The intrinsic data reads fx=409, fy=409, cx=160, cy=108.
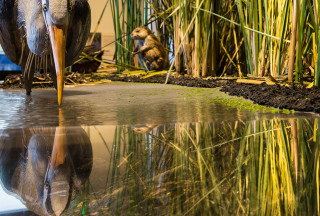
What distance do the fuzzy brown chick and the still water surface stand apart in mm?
3082

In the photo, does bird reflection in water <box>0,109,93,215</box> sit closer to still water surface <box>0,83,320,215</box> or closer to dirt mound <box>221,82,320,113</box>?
still water surface <box>0,83,320,215</box>

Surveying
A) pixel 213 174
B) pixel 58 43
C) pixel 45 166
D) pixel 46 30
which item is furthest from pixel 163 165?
pixel 46 30

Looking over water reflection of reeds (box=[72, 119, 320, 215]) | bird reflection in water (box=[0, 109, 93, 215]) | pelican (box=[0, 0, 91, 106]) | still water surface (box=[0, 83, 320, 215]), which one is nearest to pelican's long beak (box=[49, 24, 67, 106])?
pelican (box=[0, 0, 91, 106])

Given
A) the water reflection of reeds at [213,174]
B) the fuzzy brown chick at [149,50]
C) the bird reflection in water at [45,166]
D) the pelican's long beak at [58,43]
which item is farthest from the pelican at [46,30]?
the fuzzy brown chick at [149,50]

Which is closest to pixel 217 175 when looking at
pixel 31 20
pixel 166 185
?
pixel 166 185

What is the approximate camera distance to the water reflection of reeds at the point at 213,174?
1.57ft

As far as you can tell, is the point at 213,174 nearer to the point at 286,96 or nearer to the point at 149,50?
the point at 286,96

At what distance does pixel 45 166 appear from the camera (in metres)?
0.71

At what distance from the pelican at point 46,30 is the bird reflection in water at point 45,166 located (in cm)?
63

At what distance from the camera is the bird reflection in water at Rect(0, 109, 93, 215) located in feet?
1.74

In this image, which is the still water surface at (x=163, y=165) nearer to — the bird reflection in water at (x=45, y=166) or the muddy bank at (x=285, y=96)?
the bird reflection in water at (x=45, y=166)

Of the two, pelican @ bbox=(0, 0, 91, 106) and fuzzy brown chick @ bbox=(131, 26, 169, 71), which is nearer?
pelican @ bbox=(0, 0, 91, 106)

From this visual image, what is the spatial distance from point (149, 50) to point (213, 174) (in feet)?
12.4

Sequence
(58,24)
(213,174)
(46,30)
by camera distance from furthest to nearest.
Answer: (46,30)
(58,24)
(213,174)
